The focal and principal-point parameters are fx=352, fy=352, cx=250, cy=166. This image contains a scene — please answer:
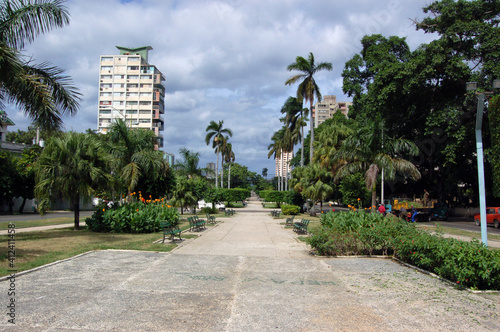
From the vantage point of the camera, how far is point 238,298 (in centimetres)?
632

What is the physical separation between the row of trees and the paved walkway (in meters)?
13.8

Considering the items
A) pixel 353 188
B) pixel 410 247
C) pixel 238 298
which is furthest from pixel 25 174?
pixel 410 247

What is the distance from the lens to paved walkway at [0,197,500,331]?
16.5ft

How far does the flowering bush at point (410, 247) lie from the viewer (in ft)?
22.7

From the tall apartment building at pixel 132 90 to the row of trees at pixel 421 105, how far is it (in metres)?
54.9

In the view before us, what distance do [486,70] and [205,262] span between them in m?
26.3

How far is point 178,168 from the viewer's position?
33.6 meters

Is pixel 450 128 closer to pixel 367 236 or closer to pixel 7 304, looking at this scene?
pixel 367 236

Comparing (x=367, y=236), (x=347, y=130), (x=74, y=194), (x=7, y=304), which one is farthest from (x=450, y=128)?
(x=7, y=304)

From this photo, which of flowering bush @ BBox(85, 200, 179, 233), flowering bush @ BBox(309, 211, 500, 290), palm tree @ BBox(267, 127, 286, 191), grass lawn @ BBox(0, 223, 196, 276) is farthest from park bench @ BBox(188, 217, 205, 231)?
palm tree @ BBox(267, 127, 286, 191)

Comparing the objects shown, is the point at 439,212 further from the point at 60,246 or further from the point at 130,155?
the point at 60,246

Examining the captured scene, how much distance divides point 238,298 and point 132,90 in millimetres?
83128

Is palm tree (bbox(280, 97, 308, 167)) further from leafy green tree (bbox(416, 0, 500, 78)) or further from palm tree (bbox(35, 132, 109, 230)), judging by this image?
palm tree (bbox(35, 132, 109, 230))

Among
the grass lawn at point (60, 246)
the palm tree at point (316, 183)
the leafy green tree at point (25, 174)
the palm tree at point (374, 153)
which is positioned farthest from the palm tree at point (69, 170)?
the leafy green tree at point (25, 174)
